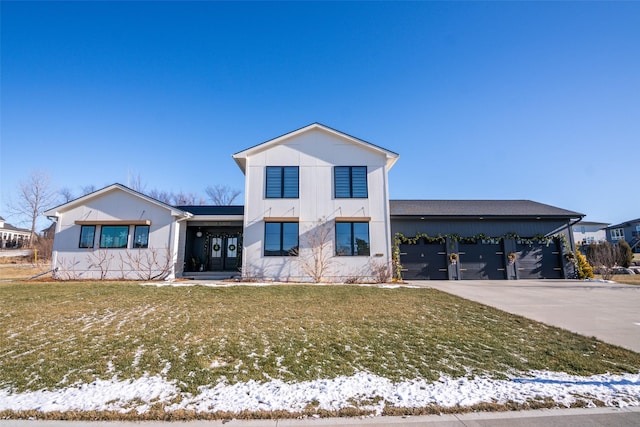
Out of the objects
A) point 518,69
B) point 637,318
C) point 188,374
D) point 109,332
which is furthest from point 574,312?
point 109,332

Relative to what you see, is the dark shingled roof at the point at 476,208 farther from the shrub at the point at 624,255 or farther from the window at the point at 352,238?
the shrub at the point at 624,255

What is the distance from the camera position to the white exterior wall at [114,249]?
13406mm

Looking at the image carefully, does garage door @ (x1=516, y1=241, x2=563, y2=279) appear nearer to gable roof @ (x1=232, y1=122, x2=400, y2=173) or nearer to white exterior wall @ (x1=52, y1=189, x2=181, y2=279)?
gable roof @ (x1=232, y1=122, x2=400, y2=173)

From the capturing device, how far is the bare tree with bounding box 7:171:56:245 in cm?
3484

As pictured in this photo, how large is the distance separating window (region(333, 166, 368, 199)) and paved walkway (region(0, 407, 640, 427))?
1119cm

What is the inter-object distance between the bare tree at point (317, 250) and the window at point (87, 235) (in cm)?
942

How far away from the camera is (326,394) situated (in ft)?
10.7

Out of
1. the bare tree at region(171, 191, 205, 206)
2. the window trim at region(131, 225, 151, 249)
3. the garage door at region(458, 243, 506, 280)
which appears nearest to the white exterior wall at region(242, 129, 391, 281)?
the garage door at region(458, 243, 506, 280)

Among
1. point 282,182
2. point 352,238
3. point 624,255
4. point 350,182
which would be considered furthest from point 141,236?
point 624,255

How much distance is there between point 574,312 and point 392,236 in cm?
805

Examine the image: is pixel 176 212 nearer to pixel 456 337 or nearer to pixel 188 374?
pixel 188 374

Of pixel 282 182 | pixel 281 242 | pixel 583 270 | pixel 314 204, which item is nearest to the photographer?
pixel 281 242

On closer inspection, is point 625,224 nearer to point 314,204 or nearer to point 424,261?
point 424,261

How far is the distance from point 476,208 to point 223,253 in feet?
45.3
